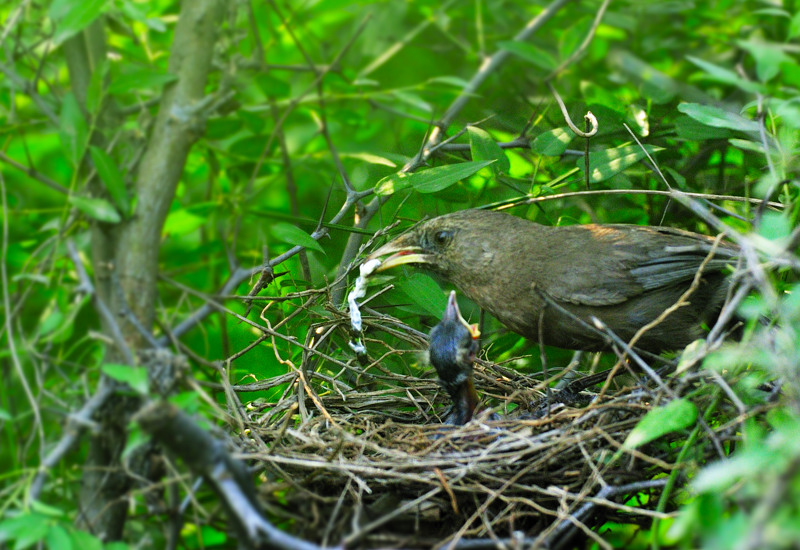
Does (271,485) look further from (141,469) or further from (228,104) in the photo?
(228,104)

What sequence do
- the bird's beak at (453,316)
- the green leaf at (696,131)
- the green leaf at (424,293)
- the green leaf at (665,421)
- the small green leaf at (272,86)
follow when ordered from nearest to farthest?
the green leaf at (665,421), the bird's beak at (453,316), the green leaf at (424,293), the green leaf at (696,131), the small green leaf at (272,86)

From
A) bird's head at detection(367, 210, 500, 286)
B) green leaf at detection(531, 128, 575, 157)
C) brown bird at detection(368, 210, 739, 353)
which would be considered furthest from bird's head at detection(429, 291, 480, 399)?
green leaf at detection(531, 128, 575, 157)

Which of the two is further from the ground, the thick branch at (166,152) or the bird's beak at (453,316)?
the thick branch at (166,152)

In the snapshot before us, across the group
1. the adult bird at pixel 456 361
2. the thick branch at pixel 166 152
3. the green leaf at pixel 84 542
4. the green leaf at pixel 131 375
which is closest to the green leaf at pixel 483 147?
the adult bird at pixel 456 361

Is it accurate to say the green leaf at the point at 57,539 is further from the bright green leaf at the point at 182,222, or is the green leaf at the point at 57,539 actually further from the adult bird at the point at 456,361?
the bright green leaf at the point at 182,222

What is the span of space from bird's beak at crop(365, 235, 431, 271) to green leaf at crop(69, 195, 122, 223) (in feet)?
4.98

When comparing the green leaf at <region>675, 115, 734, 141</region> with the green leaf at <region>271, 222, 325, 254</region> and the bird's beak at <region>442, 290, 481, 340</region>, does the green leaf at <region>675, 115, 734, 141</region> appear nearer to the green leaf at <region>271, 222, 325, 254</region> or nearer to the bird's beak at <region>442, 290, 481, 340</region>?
the bird's beak at <region>442, 290, 481, 340</region>

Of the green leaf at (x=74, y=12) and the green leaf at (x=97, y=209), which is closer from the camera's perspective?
the green leaf at (x=97, y=209)

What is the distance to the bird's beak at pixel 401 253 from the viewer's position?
365 cm

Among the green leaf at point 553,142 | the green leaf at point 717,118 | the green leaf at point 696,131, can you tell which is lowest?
the green leaf at point 696,131

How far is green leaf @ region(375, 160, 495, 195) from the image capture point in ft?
Answer: 10.4

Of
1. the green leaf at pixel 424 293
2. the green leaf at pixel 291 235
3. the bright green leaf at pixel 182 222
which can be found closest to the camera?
the green leaf at pixel 291 235

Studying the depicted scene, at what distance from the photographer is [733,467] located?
1.38 meters

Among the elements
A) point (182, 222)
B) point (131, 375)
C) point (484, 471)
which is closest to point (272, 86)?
point (182, 222)
